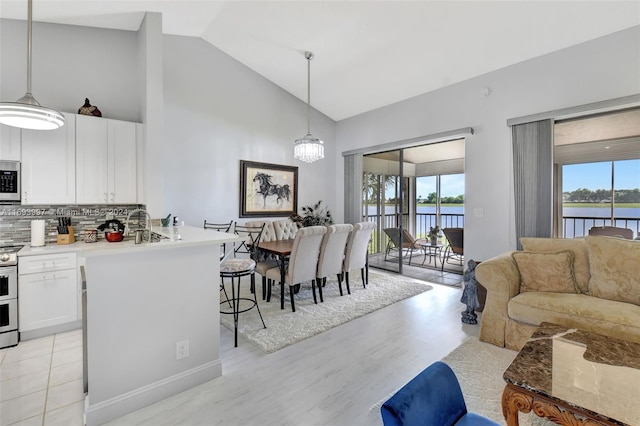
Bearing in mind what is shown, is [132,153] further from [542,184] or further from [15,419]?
[542,184]

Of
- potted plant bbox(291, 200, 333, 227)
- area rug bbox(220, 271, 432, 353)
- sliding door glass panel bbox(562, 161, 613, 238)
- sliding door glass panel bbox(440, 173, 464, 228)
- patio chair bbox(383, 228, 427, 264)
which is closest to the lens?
area rug bbox(220, 271, 432, 353)

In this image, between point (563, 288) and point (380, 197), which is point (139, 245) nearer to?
point (563, 288)

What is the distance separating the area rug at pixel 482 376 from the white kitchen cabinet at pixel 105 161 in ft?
11.5

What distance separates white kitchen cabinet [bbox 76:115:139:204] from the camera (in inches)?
125

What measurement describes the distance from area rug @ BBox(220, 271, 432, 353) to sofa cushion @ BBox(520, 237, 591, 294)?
1667 millimetres

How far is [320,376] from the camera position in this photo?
7.18 ft

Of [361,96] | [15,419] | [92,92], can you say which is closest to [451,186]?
[361,96]

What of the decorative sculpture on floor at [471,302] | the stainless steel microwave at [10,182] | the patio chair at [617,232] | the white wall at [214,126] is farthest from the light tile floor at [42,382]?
the patio chair at [617,232]

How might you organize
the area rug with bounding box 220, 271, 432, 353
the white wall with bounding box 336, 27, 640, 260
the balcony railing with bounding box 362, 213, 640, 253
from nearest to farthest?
the area rug with bounding box 220, 271, 432, 353 < the white wall with bounding box 336, 27, 640, 260 < the balcony railing with bounding box 362, 213, 640, 253

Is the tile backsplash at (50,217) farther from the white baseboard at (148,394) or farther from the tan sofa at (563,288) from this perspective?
the tan sofa at (563,288)

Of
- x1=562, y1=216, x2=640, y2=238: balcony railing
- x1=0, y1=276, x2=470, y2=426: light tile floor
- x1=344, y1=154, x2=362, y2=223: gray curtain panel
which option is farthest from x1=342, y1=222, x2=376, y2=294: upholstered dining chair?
x1=562, y1=216, x2=640, y2=238: balcony railing

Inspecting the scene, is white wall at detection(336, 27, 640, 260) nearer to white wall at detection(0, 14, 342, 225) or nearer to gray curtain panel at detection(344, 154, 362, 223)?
gray curtain panel at detection(344, 154, 362, 223)

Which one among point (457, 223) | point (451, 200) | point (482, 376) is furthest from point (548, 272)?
point (451, 200)

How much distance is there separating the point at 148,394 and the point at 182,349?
308 millimetres
